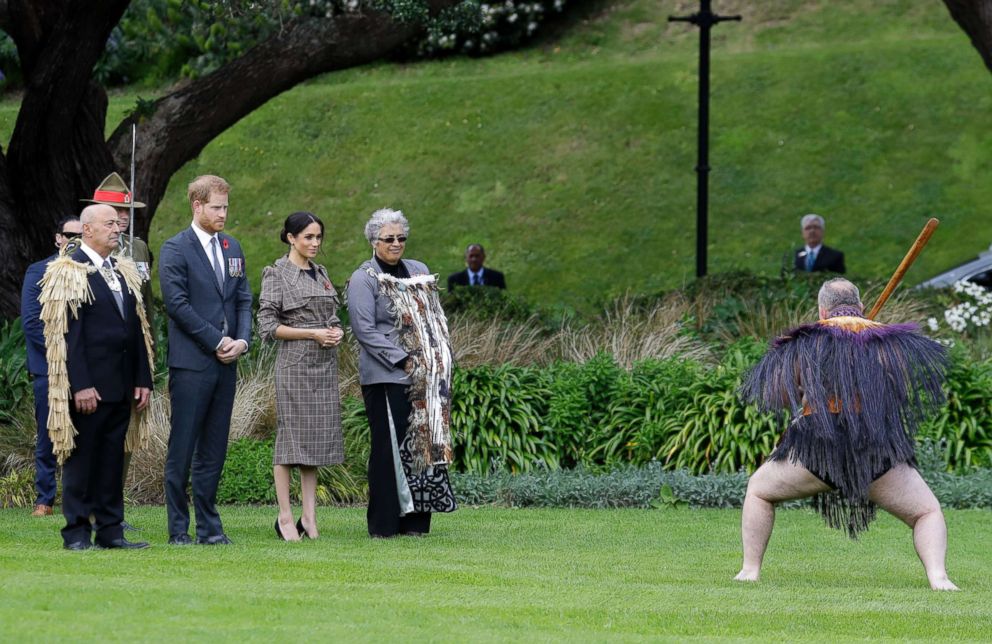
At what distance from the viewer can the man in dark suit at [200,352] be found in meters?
8.79

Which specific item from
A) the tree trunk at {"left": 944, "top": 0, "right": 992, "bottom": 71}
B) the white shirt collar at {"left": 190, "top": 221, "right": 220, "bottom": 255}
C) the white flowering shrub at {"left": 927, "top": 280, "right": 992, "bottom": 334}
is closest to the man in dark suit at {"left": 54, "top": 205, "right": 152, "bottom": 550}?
the white shirt collar at {"left": 190, "top": 221, "right": 220, "bottom": 255}

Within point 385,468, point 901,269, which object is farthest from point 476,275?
point 901,269

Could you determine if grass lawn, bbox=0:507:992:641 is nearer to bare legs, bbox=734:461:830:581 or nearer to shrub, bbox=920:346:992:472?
bare legs, bbox=734:461:830:581

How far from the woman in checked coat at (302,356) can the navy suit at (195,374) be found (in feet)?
1.62

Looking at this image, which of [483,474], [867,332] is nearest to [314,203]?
[483,474]

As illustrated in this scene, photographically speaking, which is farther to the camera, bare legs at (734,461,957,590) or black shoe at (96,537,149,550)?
black shoe at (96,537,149,550)

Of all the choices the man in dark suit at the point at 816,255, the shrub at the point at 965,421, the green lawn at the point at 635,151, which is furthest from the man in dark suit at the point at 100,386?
the green lawn at the point at 635,151

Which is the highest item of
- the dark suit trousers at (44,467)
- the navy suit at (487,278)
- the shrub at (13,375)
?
the navy suit at (487,278)

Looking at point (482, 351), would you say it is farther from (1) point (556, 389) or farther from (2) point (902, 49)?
(2) point (902, 49)

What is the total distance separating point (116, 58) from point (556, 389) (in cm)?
2311

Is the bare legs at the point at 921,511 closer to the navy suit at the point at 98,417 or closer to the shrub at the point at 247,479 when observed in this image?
the navy suit at the point at 98,417

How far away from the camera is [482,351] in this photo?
14.0 meters

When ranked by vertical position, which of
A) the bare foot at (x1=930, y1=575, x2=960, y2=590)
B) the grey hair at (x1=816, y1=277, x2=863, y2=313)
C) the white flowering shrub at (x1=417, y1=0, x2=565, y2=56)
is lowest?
the bare foot at (x1=930, y1=575, x2=960, y2=590)

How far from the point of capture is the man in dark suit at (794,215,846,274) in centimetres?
1709
